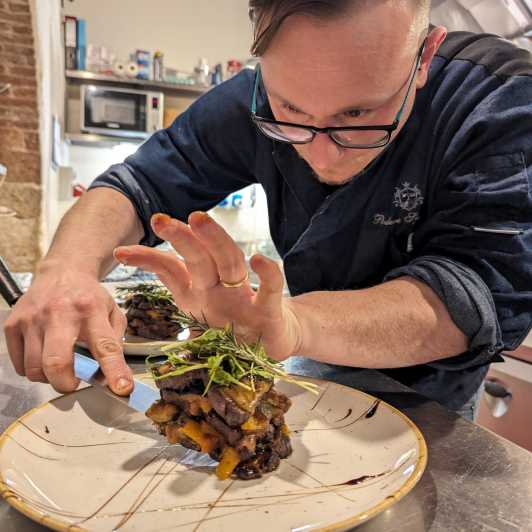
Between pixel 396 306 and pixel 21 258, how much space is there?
4.22 meters

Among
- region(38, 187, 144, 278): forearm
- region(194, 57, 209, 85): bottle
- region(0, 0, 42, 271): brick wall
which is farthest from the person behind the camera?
region(194, 57, 209, 85): bottle

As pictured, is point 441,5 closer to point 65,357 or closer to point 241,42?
point 65,357

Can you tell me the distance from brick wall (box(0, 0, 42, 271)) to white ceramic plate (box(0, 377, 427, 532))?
3.34 meters

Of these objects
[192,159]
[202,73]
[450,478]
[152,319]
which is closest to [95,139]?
[202,73]

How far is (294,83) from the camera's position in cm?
114

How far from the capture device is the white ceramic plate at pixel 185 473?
2.45ft

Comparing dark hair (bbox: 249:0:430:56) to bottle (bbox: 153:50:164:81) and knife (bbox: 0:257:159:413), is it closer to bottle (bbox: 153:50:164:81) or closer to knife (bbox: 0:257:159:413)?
knife (bbox: 0:257:159:413)

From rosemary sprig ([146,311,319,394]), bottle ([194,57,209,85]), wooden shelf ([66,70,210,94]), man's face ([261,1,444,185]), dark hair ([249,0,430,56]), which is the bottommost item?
rosemary sprig ([146,311,319,394])

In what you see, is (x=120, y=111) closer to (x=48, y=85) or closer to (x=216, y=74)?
(x=48, y=85)

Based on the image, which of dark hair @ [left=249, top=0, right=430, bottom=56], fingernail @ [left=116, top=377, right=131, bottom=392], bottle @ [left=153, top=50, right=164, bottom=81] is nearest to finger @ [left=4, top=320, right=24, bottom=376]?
fingernail @ [left=116, top=377, right=131, bottom=392]

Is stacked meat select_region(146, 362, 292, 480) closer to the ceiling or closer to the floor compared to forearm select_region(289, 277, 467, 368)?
closer to the floor

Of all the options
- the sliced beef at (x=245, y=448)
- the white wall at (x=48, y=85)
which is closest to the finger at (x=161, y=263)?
the sliced beef at (x=245, y=448)

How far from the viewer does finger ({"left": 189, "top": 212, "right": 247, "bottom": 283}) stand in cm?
88

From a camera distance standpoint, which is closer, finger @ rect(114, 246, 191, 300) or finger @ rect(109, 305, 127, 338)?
finger @ rect(114, 246, 191, 300)
